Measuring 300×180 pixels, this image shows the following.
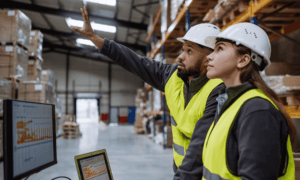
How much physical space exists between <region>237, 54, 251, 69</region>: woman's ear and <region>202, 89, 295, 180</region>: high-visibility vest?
0.50ft

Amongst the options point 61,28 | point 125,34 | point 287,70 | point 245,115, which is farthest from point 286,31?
point 61,28

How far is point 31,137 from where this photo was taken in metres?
1.44

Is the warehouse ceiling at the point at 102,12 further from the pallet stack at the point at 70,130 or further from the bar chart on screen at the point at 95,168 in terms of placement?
the bar chart on screen at the point at 95,168

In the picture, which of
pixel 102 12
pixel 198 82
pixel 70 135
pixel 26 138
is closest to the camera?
pixel 26 138

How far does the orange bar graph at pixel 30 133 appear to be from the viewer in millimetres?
1320

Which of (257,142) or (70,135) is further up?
(257,142)

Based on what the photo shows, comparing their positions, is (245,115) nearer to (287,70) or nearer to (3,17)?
(287,70)

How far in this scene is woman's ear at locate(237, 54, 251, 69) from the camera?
1118 millimetres

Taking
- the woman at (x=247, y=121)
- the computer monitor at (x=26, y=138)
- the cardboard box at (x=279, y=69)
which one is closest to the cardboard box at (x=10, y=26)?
the computer monitor at (x=26, y=138)

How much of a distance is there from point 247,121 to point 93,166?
41.6 inches

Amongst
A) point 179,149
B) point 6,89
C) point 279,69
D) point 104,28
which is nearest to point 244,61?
point 179,149

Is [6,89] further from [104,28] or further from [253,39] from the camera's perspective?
[104,28]

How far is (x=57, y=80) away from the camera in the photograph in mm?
22656

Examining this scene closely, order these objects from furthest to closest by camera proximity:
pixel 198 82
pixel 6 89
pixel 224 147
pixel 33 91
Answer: pixel 33 91
pixel 6 89
pixel 198 82
pixel 224 147
